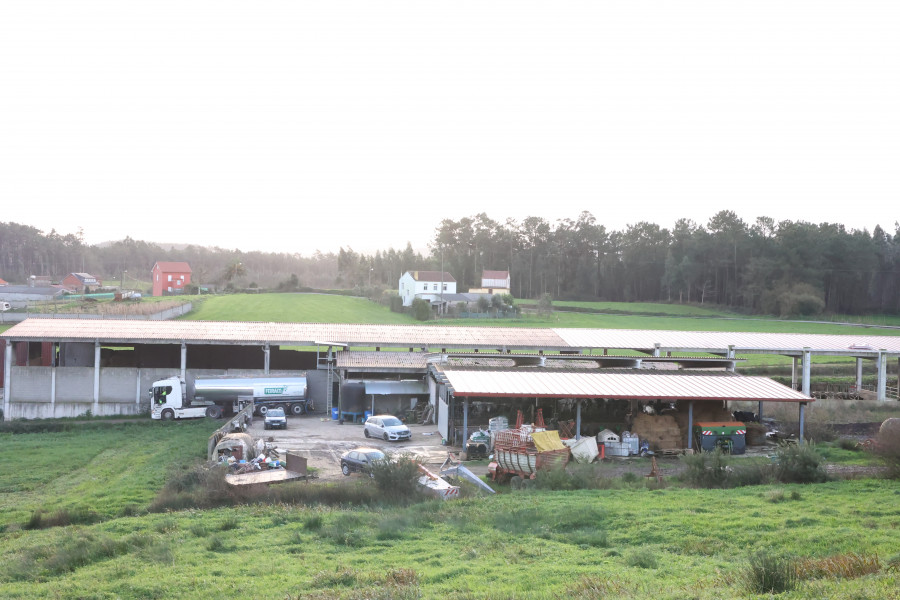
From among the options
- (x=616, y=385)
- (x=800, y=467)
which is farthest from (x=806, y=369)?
(x=800, y=467)

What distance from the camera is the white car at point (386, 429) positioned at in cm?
2948

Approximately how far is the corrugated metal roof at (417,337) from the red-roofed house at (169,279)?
72.9m

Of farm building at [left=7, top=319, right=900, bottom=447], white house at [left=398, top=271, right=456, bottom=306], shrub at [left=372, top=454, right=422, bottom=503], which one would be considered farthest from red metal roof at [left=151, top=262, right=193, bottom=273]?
shrub at [left=372, top=454, right=422, bottom=503]

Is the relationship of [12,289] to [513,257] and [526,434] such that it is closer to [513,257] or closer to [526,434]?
[513,257]

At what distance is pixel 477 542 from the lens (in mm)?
13625

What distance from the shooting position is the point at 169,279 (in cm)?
10906

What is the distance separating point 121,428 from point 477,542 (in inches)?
1008

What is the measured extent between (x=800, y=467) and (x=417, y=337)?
2444cm

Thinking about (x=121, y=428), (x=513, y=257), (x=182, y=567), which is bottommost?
(x=121, y=428)

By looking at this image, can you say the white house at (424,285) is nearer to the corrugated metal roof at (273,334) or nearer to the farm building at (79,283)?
the farm building at (79,283)

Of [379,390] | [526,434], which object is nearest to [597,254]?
[379,390]

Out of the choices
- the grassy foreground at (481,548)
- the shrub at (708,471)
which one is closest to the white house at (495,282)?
the shrub at (708,471)

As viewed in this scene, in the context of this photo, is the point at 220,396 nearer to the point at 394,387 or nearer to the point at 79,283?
the point at 394,387

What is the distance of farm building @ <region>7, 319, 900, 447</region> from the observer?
29000 mm
